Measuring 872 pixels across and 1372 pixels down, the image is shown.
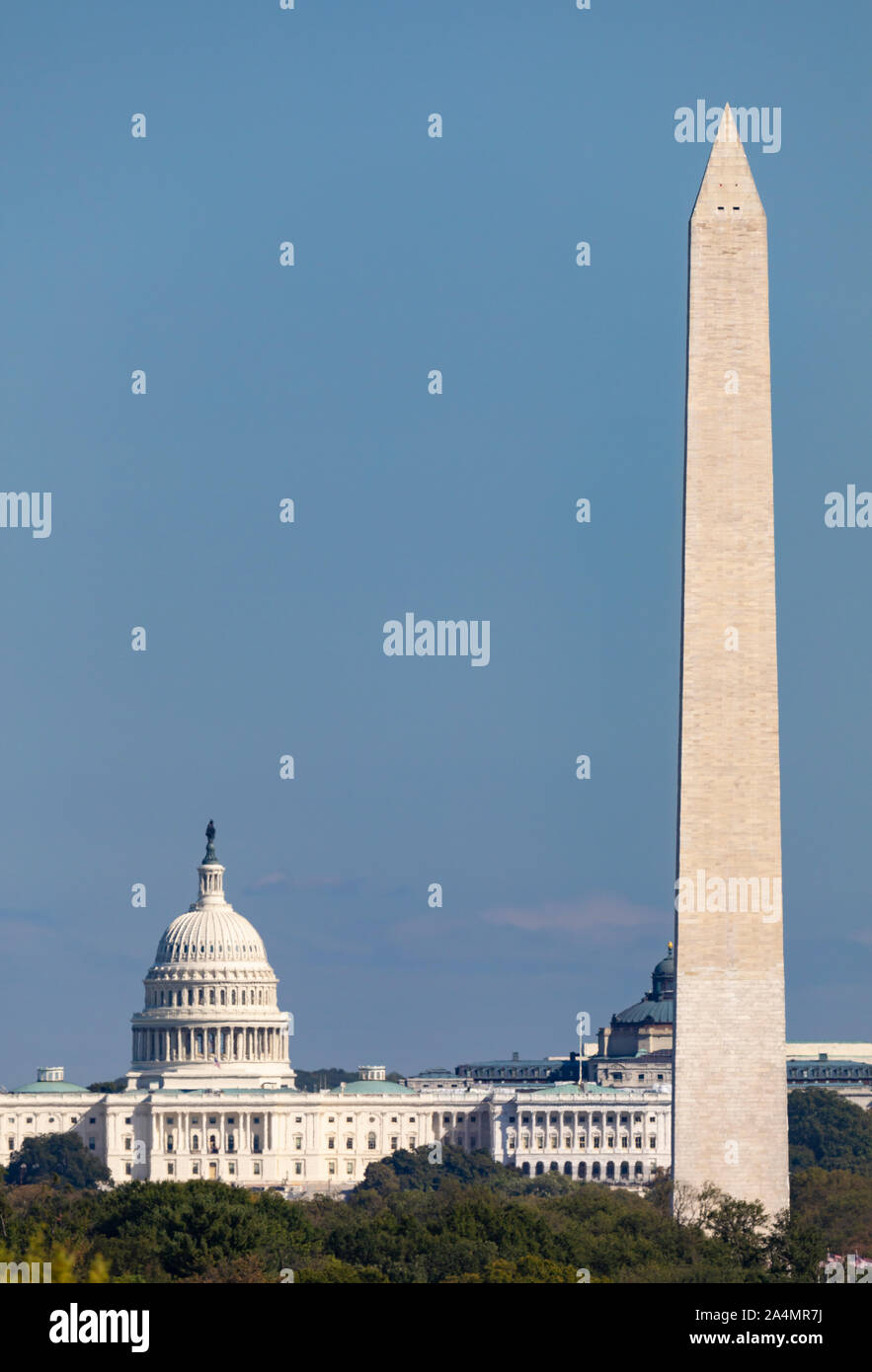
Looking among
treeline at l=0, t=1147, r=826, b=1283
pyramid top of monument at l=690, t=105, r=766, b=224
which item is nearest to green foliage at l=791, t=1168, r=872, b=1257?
treeline at l=0, t=1147, r=826, b=1283

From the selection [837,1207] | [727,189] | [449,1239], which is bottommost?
[837,1207]

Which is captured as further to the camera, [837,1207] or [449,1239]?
[837,1207]

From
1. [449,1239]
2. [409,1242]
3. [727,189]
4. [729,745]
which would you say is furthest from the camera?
[409,1242]

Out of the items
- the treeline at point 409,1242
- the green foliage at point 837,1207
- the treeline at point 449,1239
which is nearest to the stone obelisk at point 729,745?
the treeline at point 449,1239

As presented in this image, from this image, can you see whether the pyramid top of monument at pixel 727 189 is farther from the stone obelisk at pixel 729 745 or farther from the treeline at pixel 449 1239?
the treeline at pixel 449 1239

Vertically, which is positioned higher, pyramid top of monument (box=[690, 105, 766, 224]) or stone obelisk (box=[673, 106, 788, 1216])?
pyramid top of monument (box=[690, 105, 766, 224])

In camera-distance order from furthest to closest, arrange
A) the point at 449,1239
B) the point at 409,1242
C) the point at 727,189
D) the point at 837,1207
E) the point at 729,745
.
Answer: the point at 837,1207 < the point at 409,1242 < the point at 449,1239 < the point at 727,189 < the point at 729,745

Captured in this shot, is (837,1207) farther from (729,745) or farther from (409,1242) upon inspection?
(729,745)

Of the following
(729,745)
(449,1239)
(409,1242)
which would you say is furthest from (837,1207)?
(729,745)

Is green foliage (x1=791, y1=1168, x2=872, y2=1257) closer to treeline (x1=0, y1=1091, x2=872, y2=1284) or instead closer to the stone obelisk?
treeline (x1=0, y1=1091, x2=872, y2=1284)
